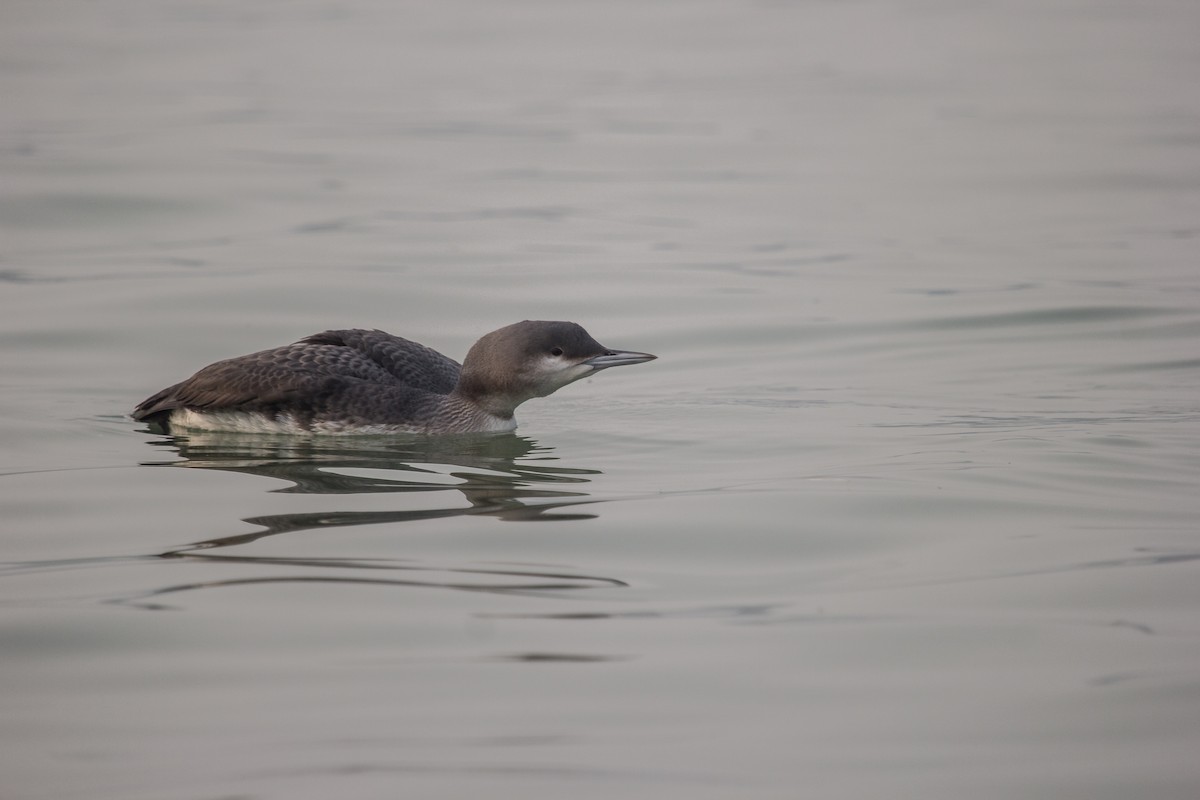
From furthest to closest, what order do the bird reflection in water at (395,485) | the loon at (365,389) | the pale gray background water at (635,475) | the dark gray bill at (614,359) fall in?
the loon at (365,389) < the dark gray bill at (614,359) < the bird reflection in water at (395,485) < the pale gray background water at (635,475)

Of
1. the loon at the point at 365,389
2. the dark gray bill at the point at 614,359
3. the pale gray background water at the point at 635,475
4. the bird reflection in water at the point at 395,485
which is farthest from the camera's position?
the loon at the point at 365,389

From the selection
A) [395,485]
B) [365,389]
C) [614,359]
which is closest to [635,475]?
[614,359]

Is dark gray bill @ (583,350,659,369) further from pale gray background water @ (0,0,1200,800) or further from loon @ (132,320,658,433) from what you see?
pale gray background water @ (0,0,1200,800)

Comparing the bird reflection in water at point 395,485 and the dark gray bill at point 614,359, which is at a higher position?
the dark gray bill at point 614,359

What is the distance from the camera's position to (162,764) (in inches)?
188

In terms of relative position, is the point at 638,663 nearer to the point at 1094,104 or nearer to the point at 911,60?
the point at 1094,104

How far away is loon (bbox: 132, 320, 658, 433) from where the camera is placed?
8.98 meters

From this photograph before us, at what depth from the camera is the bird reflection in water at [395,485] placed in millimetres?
6395

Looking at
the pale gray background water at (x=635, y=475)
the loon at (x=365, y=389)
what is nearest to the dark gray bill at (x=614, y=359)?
the loon at (x=365, y=389)

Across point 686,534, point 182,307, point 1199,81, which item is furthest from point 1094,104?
point 686,534

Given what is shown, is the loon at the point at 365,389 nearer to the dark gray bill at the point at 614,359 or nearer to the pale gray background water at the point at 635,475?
the dark gray bill at the point at 614,359

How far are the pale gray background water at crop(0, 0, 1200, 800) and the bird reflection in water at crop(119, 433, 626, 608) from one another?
0.03m

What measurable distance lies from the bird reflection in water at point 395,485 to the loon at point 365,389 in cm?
10

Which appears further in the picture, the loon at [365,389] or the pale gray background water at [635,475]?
the loon at [365,389]
